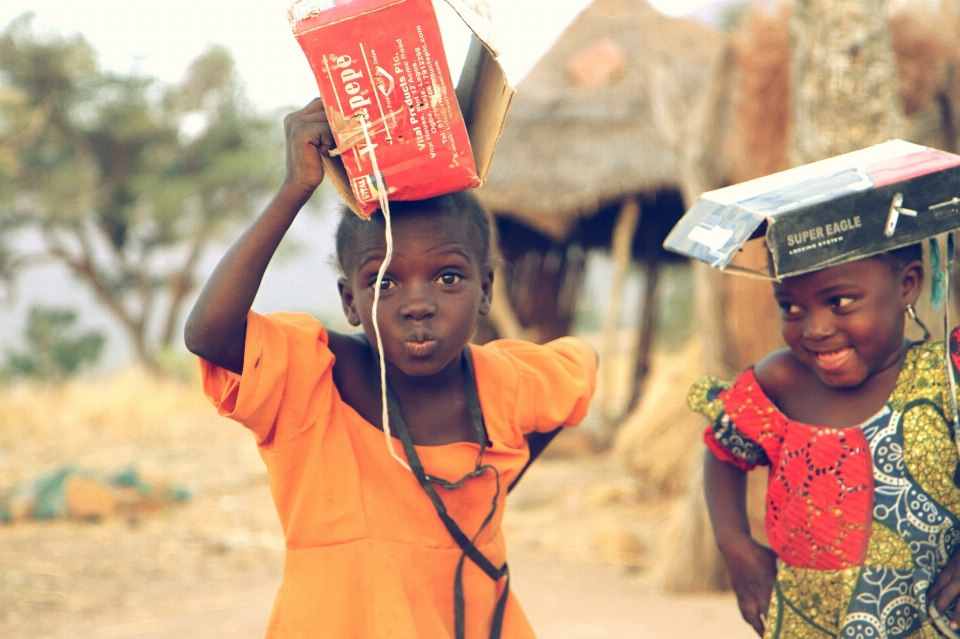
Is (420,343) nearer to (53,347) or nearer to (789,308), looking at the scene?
(789,308)

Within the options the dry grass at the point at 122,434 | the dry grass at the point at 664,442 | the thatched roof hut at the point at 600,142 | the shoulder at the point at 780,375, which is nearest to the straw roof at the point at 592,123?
the thatched roof hut at the point at 600,142

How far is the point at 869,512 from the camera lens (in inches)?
72.0

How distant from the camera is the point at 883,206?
5.58ft

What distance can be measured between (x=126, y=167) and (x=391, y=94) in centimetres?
1607

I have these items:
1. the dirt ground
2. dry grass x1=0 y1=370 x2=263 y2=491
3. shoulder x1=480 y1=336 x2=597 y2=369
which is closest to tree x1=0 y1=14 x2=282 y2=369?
dry grass x1=0 y1=370 x2=263 y2=491

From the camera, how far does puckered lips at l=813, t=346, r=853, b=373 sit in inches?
71.7

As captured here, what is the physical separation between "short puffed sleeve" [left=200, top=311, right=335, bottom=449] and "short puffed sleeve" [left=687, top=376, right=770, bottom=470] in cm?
82

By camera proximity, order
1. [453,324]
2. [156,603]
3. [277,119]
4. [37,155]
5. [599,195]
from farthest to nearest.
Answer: [277,119]
[37,155]
[599,195]
[156,603]
[453,324]

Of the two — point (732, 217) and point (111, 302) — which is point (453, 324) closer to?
point (732, 217)

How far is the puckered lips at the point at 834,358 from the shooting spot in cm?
182

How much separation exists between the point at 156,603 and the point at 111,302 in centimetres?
1224

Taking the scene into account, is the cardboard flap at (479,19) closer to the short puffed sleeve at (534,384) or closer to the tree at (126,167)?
the short puffed sleeve at (534,384)

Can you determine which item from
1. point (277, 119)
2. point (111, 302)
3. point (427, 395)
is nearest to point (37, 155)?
point (111, 302)

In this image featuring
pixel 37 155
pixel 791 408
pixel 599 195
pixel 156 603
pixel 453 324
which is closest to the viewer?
pixel 453 324
